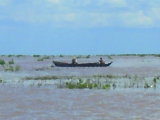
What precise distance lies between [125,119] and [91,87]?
6.00m

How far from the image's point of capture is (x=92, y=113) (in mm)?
11328

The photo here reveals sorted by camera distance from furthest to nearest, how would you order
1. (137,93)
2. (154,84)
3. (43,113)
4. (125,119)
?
(154,84)
(137,93)
(43,113)
(125,119)

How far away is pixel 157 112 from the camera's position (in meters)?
11.3

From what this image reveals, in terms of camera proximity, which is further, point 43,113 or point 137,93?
point 137,93

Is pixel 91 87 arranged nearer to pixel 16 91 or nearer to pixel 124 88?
pixel 124 88

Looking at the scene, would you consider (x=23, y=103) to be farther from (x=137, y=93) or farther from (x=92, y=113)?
(x=137, y=93)

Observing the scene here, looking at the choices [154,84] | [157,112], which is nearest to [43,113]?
[157,112]

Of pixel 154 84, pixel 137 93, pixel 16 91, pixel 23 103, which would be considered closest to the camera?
→ pixel 23 103

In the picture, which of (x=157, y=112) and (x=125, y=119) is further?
(x=157, y=112)

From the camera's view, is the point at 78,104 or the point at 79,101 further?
the point at 79,101

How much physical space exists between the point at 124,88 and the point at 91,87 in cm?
121

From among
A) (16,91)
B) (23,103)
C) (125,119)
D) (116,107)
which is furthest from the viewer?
(16,91)

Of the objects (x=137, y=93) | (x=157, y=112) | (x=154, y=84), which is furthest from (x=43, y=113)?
(x=154, y=84)

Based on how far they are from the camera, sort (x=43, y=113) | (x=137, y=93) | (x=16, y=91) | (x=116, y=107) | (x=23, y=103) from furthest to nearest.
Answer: (x=16, y=91) < (x=137, y=93) < (x=23, y=103) < (x=116, y=107) < (x=43, y=113)
